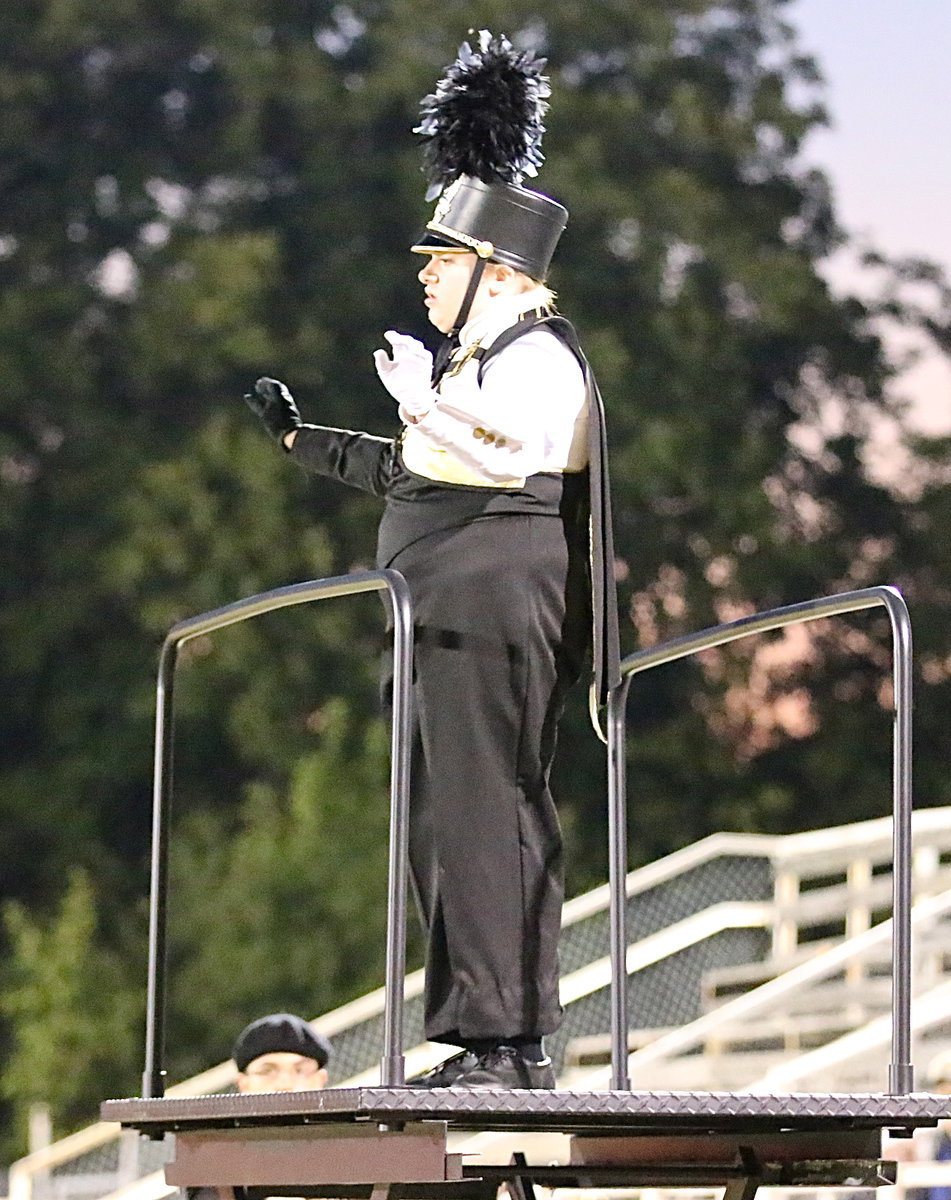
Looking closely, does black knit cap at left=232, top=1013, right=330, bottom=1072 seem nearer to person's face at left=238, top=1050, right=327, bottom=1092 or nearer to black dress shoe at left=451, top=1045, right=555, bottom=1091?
person's face at left=238, top=1050, right=327, bottom=1092

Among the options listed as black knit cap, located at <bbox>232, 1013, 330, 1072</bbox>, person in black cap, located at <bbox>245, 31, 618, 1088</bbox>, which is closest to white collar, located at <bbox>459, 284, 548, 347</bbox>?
person in black cap, located at <bbox>245, 31, 618, 1088</bbox>

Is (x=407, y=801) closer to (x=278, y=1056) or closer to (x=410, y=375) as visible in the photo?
(x=410, y=375)

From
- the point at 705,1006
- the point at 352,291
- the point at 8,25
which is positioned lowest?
the point at 705,1006

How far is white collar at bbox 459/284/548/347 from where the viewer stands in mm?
3594

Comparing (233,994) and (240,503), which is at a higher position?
(240,503)

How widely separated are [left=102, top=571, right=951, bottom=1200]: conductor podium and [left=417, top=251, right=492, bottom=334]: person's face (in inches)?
18.4

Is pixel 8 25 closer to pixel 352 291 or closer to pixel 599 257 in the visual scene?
pixel 352 291

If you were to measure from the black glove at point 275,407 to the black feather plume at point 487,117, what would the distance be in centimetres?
44

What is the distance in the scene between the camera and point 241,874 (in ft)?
47.3

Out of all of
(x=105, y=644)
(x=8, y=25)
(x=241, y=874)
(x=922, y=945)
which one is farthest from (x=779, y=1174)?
(x=8, y=25)

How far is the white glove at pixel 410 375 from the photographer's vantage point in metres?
3.31

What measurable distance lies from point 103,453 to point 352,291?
7.26 feet

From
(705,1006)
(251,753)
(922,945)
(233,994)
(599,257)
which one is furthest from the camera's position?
(599,257)

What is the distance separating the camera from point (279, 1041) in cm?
546
